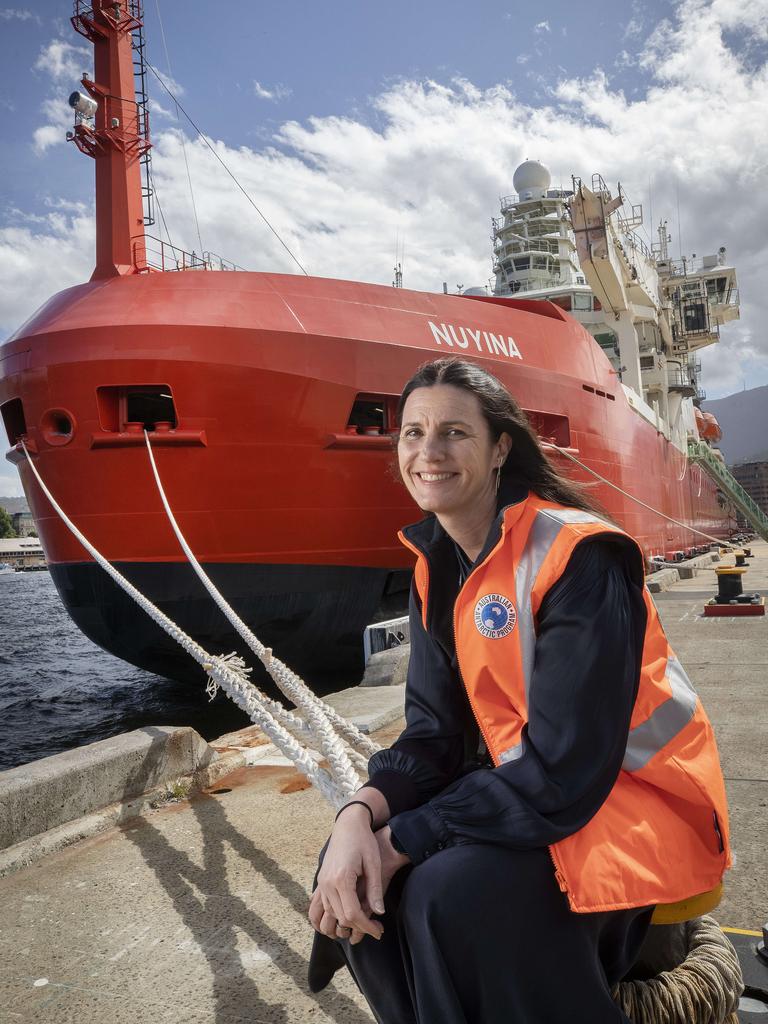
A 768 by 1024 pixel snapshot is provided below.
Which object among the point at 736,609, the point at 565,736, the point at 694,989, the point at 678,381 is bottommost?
the point at 736,609

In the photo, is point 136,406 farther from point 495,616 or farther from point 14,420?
point 495,616

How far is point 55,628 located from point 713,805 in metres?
22.9

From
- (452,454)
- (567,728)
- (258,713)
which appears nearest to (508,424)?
(452,454)

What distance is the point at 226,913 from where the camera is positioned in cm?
214

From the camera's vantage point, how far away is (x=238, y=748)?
374 cm

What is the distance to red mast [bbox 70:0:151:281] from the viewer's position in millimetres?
8711

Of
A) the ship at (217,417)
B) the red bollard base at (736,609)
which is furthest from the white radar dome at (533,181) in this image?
the red bollard base at (736,609)

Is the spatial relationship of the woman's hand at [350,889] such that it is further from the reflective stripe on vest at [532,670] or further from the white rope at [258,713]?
the white rope at [258,713]

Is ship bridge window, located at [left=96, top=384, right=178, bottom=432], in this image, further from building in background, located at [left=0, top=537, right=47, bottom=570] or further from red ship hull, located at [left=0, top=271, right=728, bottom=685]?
building in background, located at [left=0, top=537, right=47, bottom=570]

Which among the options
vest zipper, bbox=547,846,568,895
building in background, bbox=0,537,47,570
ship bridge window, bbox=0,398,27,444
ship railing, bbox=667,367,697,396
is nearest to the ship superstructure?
ship railing, bbox=667,367,697,396

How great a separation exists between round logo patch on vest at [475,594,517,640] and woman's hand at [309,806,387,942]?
0.38m

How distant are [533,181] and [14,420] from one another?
21820mm

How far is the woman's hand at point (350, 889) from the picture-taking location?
1.11 metres

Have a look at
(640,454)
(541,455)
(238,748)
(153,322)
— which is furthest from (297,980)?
(640,454)
